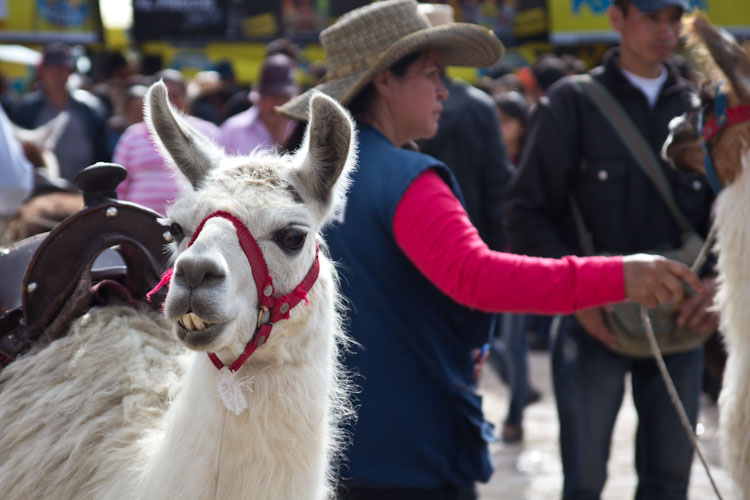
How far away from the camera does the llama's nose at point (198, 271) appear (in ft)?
5.41

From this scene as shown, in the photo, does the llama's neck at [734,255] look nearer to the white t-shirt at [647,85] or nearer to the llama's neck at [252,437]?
the white t-shirt at [647,85]

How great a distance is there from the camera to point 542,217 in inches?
135

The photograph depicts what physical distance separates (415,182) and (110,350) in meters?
0.93

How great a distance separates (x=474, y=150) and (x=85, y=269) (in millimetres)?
2599

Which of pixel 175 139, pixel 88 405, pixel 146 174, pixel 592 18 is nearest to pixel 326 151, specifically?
pixel 175 139

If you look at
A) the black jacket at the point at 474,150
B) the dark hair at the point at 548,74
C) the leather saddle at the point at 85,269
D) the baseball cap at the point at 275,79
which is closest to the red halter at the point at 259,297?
the leather saddle at the point at 85,269

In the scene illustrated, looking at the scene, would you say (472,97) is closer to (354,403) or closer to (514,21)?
(354,403)

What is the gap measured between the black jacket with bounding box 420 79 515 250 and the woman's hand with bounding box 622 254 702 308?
2324 millimetres

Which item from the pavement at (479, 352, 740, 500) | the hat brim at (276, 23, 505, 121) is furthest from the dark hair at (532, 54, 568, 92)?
the hat brim at (276, 23, 505, 121)

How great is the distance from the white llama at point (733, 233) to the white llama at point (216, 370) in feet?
3.63

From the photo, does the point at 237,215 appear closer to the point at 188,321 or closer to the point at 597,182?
the point at 188,321

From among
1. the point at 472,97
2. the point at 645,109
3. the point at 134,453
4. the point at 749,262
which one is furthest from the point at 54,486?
the point at 472,97

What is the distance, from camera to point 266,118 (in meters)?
5.48

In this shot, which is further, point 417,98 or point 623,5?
point 623,5
